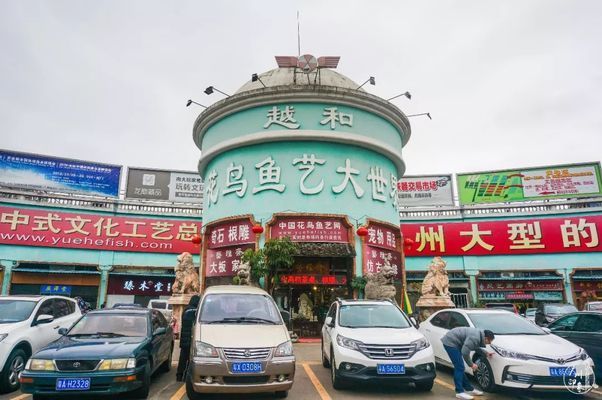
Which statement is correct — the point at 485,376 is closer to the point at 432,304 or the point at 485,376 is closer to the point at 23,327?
the point at 23,327

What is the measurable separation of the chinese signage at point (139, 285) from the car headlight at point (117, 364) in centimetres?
2223

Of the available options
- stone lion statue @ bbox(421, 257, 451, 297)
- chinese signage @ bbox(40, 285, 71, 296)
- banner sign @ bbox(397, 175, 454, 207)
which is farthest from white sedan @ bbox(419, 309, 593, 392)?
chinese signage @ bbox(40, 285, 71, 296)

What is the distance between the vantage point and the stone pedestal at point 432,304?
1683 centimetres

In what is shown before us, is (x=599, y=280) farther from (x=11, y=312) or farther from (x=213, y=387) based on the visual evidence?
(x=11, y=312)

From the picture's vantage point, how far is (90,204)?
88.8 feet

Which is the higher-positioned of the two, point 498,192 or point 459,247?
point 498,192

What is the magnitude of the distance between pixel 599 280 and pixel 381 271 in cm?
1794

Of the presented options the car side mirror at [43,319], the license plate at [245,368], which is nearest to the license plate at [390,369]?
the license plate at [245,368]

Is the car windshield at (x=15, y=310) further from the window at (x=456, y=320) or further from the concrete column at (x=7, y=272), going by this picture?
the concrete column at (x=7, y=272)

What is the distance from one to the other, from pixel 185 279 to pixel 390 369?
481 inches

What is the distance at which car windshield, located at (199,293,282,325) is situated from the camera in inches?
276

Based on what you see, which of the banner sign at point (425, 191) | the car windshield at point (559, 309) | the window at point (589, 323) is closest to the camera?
the window at point (589, 323)

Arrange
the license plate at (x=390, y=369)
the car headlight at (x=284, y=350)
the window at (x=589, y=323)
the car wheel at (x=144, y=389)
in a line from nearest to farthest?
the car headlight at (x=284, y=350), the car wheel at (x=144, y=389), the license plate at (x=390, y=369), the window at (x=589, y=323)

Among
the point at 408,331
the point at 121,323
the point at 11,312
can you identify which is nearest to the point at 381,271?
the point at 408,331
